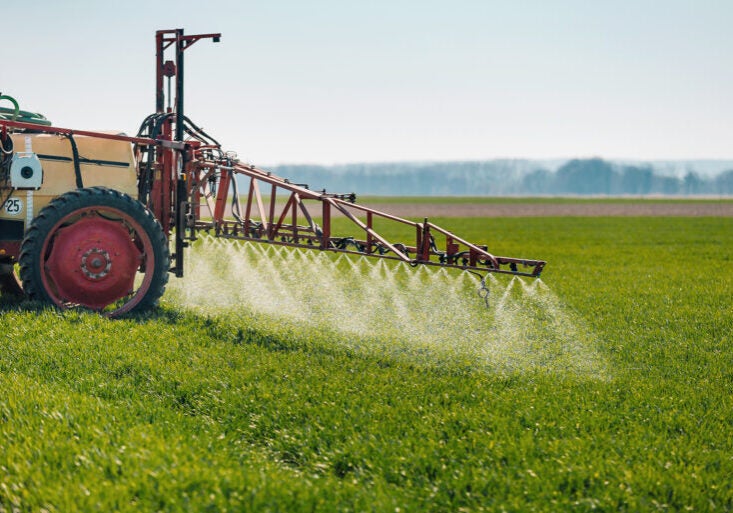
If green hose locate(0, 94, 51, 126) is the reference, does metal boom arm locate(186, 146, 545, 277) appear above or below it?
below

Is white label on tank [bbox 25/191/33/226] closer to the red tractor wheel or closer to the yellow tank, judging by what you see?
the yellow tank

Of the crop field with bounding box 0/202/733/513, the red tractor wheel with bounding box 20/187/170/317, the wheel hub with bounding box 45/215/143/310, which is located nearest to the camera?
the crop field with bounding box 0/202/733/513

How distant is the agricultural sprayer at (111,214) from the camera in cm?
827

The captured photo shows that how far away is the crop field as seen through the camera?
4414 millimetres

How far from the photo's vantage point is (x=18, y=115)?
9.02m

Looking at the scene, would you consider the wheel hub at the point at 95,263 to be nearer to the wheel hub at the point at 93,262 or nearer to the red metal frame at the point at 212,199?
the wheel hub at the point at 93,262

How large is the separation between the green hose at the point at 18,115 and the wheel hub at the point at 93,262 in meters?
1.56

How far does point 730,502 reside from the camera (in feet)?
15.0

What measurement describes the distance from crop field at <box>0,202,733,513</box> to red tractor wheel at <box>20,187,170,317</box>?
14.6 inches

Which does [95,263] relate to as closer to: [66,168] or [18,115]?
[66,168]

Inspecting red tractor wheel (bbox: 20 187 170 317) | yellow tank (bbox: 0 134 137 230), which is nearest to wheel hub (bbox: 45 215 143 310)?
red tractor wheel (bbox: 20 187 170 317)

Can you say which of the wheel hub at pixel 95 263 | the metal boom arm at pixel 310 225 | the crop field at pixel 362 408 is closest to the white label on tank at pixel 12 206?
the wheel hub at pixel 95 263

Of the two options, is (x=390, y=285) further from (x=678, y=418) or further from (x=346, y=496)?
(x=346, y=496)

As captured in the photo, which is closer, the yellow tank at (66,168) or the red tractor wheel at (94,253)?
the red tractor wheel at (94,253)
